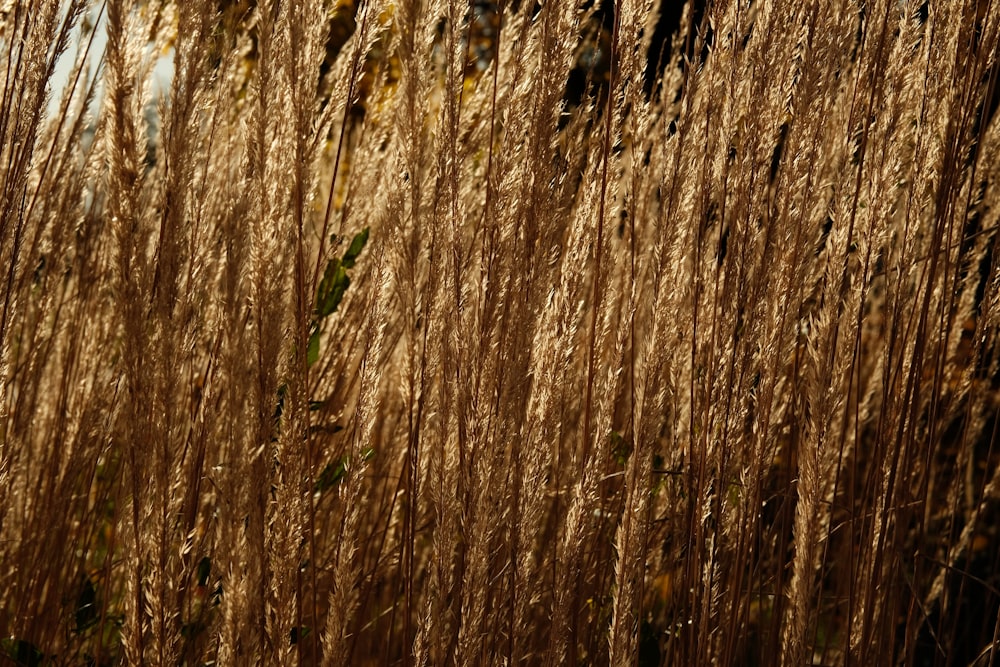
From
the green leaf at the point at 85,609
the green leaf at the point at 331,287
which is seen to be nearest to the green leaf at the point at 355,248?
the green leaf at the point at 331,287

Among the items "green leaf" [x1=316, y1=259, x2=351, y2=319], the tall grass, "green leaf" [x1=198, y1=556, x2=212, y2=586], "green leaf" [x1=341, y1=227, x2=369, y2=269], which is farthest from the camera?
"green leaf" [x1=341, y1=227, x2=369, y2=269]

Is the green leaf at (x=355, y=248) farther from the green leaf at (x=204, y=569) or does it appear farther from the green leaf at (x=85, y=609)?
the green leaf at (x=85, y=609)

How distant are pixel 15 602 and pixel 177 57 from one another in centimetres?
156

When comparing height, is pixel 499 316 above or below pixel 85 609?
above

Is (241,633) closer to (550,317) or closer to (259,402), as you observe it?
(259,402)

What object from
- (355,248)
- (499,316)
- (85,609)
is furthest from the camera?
(355,248)

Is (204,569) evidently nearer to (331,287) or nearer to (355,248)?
(331,287)

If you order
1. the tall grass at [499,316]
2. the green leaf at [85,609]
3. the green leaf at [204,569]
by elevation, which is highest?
the tall grass at [499,316]

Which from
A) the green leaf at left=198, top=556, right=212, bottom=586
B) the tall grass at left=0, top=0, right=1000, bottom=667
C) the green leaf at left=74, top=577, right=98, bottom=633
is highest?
the tall grass at left=0, top=0, right=1000, bottom=667

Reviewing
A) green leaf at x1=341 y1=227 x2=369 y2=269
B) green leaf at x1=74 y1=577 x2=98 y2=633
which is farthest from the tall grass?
green leaf at x1=341 y1=227 x2=369 y2=269

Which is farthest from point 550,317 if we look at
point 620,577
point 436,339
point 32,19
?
point 32,19

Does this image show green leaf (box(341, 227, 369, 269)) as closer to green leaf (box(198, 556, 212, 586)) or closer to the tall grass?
the tall grass

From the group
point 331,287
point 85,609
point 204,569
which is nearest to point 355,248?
point 331,287

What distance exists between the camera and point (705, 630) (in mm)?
1783
